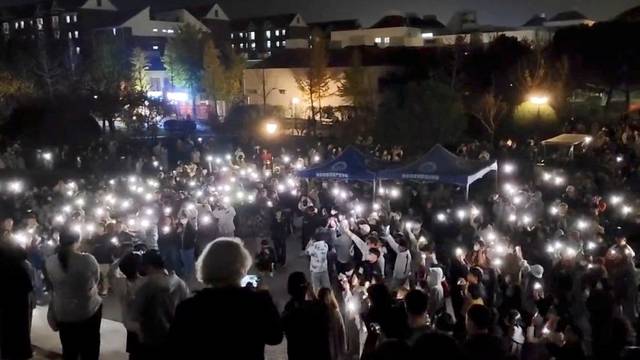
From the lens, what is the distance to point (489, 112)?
3475cm

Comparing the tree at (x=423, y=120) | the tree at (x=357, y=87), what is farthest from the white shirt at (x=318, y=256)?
the tree at (x=357, y=87)

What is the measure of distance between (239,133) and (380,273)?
1094 inches

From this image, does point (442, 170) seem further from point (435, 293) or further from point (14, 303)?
point (14, 303)

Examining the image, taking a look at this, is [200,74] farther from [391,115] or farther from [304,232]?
[304,232]

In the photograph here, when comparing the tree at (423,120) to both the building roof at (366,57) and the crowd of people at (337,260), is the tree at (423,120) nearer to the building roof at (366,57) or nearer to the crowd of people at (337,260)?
the crowd of people at (337,260)

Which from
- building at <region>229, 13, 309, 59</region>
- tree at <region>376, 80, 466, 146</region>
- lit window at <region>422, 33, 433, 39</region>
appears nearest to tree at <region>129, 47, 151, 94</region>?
building at <region>229, 13, 309, 59</region>

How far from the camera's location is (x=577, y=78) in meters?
43.0

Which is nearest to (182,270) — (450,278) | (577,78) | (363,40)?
(450,278)

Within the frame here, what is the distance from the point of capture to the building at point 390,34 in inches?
2314

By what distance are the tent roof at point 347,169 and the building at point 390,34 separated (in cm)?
4114

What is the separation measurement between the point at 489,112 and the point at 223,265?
3272 cm

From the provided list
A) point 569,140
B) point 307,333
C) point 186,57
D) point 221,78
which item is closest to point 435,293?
point 307,333

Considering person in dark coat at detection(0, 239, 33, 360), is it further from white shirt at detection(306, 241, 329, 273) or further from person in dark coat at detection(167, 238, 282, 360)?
white shirt at detection(306, 241, 329, 273)

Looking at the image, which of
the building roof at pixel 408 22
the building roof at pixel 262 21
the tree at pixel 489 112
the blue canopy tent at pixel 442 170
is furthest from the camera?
the building roof at pixel 262 21
